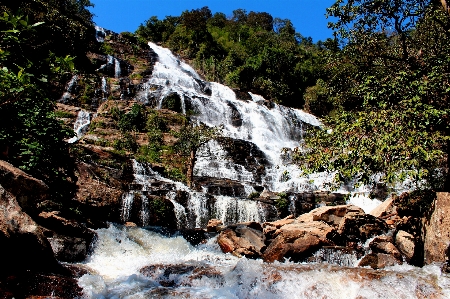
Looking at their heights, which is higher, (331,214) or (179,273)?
(331,214)

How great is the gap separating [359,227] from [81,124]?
21716mm

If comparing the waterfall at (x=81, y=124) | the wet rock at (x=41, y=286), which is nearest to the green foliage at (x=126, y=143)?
the waterfall at (x=81, y=124)

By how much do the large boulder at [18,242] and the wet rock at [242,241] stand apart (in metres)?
5.47

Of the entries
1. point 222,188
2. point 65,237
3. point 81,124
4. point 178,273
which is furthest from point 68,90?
point 178,273

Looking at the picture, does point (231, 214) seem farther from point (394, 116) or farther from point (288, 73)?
point (288, 73)

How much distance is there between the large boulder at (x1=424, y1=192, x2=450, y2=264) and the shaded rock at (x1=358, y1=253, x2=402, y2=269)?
0.82 meters

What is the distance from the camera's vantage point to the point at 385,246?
968 centimetres

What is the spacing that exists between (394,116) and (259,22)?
73.6 m

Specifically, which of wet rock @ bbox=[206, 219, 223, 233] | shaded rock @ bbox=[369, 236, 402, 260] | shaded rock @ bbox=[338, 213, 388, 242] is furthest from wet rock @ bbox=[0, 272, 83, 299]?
shaded rock @ bbox=[338, 213, 388, 242]

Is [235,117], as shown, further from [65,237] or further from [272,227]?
[65,237]

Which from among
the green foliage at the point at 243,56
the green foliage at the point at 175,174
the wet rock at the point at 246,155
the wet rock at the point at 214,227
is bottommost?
the wet rock at the point at 214,227

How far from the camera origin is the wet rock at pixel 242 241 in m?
10.5

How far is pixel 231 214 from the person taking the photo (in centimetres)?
1614

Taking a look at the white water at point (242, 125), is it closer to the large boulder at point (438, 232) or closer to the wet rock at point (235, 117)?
the wet rock at point (235, 117)
